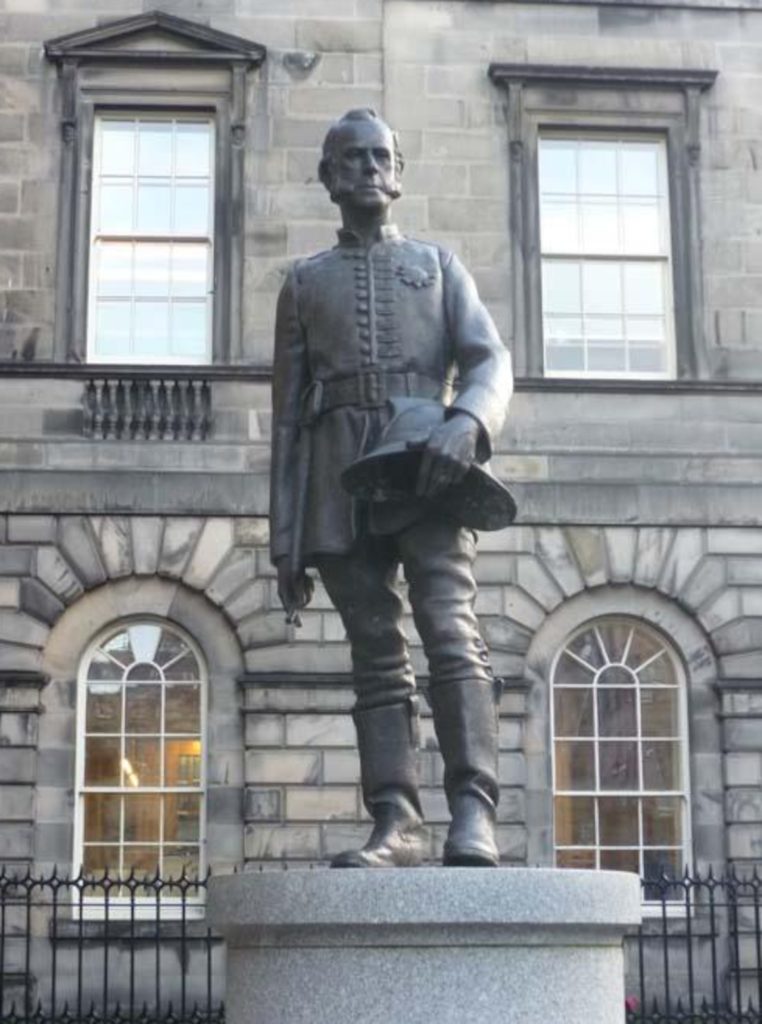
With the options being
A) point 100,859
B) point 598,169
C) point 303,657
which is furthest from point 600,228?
point 100,859

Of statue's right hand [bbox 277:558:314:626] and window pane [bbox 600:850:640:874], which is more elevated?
window pane [bbox 600:850:640:874]

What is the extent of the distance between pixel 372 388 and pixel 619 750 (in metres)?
10.6

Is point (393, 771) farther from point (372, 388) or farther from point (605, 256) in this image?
point (605, 256)

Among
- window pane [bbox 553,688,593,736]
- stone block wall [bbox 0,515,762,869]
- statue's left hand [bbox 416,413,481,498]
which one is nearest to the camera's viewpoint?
statue's left hand [bbox 416,413,481,498]

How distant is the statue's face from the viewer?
6969mm

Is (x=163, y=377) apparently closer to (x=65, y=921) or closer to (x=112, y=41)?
(x=112, y=41)

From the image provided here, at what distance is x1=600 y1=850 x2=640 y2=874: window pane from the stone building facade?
36mm

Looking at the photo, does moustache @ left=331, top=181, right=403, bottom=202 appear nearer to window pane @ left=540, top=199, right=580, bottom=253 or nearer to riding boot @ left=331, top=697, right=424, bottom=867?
riding boot @ left=331, top=697, right=424, bottom=867

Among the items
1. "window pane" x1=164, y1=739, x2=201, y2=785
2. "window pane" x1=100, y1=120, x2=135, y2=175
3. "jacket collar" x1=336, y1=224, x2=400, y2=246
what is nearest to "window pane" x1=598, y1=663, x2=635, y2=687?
"window pane" x1=164, y1=739, x2=201, y2=785

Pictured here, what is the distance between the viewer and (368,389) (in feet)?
22.6

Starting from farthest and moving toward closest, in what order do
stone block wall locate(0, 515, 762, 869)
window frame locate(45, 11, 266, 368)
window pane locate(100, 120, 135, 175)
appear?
window pane locate(100, 120, 135, 175) < window frame locate(45, 11, 266, 368) < stone block wall locate(0, 515, 762, 869)

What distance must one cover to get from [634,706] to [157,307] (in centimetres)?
547

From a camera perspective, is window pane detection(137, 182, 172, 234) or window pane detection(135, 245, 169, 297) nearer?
window pane detection(135, 245, 169, 297)

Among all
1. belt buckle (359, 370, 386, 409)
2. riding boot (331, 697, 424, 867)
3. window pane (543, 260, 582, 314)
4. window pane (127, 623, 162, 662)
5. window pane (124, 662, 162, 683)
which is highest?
window pane (543, 260, 582, 314)
